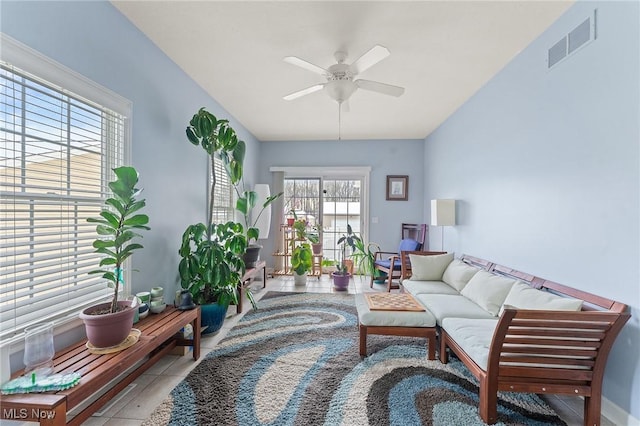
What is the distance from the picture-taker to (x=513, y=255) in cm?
249

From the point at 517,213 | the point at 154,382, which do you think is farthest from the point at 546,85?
the point at 154,382

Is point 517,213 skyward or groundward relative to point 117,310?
skyward

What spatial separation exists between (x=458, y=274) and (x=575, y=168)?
60.3 inches

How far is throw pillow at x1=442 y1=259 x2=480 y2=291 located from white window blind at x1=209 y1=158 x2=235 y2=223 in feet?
10.0

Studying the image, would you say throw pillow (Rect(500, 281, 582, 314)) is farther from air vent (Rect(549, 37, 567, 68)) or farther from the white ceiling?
the white ceiling

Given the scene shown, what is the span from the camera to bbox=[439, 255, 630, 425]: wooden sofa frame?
58.7 inches

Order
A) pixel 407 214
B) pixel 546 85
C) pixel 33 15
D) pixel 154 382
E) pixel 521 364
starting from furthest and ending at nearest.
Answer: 1. pixel 407 214
2. pixel 546 85
3. pixel 154 382
4. pixel 521 364
5. pixel 33 15

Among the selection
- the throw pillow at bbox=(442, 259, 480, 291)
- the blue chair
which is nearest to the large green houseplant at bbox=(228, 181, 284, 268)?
the blue chair

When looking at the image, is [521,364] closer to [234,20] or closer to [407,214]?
[234,20]

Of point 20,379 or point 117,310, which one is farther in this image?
point 117,310

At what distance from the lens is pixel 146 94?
2.23 meters

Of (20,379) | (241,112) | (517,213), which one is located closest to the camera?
(20,379)

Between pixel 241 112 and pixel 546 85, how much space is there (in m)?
3.39

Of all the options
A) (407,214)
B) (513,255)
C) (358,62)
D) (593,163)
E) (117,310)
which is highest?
(358,62)
